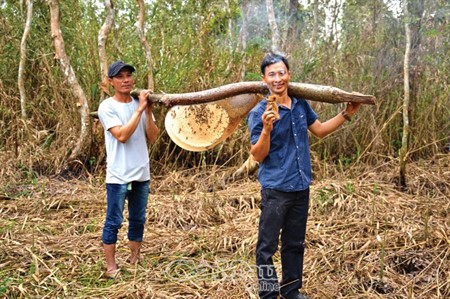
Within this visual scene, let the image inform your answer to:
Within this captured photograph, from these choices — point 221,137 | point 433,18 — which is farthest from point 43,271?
point 433,18

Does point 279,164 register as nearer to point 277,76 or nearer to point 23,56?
point 277,76

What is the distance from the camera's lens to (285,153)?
2.53 metres

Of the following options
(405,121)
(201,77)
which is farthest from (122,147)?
(201,77)

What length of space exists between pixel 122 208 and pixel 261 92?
107 centimetres

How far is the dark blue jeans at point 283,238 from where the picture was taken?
2523mm

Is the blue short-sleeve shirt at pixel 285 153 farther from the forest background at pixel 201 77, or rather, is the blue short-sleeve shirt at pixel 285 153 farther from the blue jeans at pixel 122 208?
the forest background at pixel 201 77

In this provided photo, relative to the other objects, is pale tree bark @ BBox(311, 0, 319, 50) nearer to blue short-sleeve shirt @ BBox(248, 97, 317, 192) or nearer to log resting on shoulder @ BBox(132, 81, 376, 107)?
log resting on shoulder @ BBox(132, 81, 376, 107)

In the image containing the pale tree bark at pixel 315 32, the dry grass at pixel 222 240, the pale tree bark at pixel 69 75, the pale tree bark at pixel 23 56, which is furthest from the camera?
the pale tree bark at pixel 315 32

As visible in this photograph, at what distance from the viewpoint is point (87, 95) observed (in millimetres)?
5625

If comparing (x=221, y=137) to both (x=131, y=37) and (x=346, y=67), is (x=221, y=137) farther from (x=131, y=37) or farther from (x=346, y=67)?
(x=131, y=37)

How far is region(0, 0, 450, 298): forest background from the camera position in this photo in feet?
16.5

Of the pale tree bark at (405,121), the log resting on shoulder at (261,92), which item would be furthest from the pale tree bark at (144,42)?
the pale tree bark at (405,121)

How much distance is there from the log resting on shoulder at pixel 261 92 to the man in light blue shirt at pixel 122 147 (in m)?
0.12

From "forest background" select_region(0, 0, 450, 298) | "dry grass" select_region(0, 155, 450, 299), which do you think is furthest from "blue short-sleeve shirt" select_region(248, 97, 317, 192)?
"forest background" select_region(0, 0, 450, 298)
